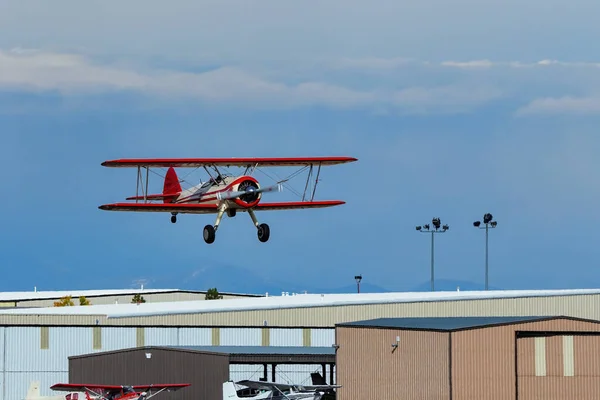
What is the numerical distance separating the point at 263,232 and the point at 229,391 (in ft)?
26.9

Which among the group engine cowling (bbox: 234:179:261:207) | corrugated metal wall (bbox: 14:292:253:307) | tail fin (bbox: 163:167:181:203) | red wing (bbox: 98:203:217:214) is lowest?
corrugated metal wall (bbox: 14:292:253:307)

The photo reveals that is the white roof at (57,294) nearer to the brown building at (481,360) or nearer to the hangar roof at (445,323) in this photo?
the hangar roof at (445,323)

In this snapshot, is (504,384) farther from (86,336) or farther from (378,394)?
(86,336)

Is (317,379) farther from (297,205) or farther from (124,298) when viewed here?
(124,298)

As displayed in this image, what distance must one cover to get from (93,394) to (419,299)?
4204 cm

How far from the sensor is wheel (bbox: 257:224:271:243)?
5994 cm

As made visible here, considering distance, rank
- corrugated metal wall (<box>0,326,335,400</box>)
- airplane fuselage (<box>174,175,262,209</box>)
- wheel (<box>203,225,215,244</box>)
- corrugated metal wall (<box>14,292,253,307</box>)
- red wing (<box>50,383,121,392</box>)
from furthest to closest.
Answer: corrugated metal wall (<box>14,292,253,307</box>) < corrugated metal wall (<box>0,326,335,400</box>) < red wing (<box>50,383,121,392</box>) < airplane fuselage (<box>174,175,262,209</box>) < wheel (<box>203,225,215,244</box>)

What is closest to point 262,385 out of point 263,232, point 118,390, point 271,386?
point 271,386

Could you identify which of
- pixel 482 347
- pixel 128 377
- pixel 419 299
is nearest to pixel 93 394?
pixel 128 377

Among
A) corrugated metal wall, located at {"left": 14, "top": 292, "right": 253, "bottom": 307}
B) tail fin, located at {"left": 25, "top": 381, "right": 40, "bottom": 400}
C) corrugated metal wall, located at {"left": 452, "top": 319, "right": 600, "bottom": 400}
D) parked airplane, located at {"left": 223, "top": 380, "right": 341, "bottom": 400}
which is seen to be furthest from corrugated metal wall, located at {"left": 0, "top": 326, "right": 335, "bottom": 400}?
corrugated metal wall, located at {"left": 14, "top": 292, "right": 253, "bottom": 307}

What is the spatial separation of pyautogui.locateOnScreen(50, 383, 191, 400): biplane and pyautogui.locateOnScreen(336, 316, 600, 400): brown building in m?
10.6

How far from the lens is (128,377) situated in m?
68.0

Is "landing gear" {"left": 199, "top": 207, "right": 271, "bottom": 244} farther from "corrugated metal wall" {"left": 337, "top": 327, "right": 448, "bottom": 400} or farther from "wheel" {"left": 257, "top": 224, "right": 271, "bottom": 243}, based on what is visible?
"corrugated metal wall" {"left": 337, "top": 327, "right": 448, "bottom": 400}

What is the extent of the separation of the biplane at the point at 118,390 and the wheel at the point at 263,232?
30.0 feet
